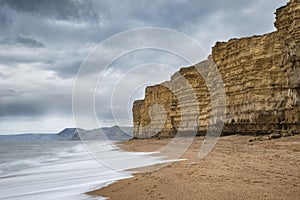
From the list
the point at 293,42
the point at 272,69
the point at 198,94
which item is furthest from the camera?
the point at 198,94

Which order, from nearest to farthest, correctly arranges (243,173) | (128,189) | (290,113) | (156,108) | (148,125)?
(128,189) → (243,173) → (290,113) → (156,108) → (148,125)

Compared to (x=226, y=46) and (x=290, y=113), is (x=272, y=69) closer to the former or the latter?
(x=290, y=113)

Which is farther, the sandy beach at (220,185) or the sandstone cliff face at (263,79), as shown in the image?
the sandstone cliff face at (263,79)

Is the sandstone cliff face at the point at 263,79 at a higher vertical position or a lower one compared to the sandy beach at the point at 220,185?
higher

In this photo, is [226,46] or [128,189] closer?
[128,189]

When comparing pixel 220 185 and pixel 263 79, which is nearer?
pixel 220 185

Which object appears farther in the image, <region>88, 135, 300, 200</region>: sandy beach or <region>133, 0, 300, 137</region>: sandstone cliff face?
<region>133, 0, 300, 137</region>: sandstone cliff face

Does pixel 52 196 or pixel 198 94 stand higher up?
pixel 198 94

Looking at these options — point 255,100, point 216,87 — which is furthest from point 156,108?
point 255,100

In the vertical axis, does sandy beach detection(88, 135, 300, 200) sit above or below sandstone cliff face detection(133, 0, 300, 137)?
below

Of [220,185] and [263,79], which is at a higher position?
[263,79]

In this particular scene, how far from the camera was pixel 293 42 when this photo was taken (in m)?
17.4

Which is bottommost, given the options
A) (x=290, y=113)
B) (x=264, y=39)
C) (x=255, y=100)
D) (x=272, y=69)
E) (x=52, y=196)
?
(x=52, y=196)

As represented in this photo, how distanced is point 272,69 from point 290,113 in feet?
16.3
